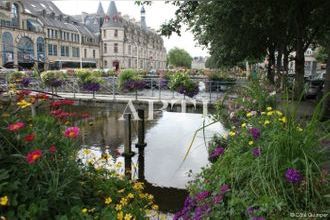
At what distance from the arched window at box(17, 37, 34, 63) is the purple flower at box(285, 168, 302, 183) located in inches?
2194

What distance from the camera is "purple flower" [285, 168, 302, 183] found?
267cm

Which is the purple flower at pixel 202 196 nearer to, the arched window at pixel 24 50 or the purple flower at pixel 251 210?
the purple flower at pixel 251 210

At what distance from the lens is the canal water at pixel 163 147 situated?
6879 millimetres

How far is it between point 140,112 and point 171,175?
104 inches

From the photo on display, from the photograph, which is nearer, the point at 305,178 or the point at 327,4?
the point at 305,178

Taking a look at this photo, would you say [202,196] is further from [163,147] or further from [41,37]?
[41,37]

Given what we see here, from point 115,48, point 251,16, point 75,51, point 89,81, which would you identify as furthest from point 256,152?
point 115,48

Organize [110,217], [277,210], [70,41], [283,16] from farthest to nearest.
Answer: [70,41]
[283,16]
[110,217]
[277,210]

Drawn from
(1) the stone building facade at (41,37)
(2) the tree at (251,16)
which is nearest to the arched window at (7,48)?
(1) the stone building facade at (41,37)

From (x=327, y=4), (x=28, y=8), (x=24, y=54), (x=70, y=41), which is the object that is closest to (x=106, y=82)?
(x=327, y=4)

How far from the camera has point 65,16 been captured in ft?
231

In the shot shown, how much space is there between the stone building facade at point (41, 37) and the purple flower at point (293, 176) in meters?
45.2

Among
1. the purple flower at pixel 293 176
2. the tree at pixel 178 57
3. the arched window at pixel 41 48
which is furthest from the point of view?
the tree at pixel 178 57

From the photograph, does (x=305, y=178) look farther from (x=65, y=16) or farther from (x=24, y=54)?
(x=65, y=16)
